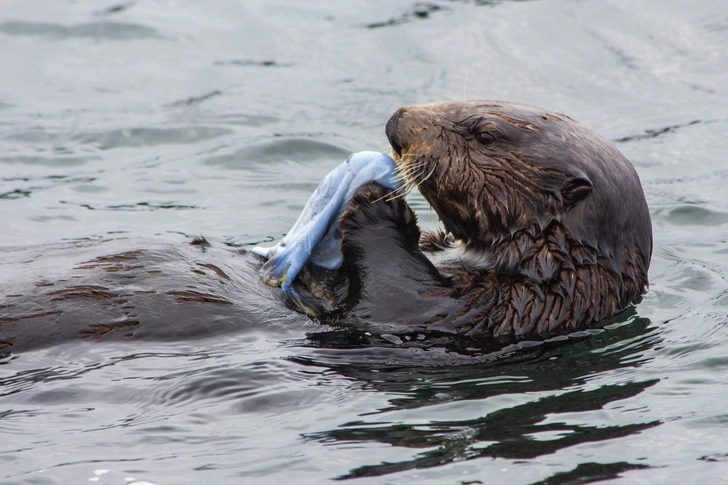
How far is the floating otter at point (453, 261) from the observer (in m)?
4.54

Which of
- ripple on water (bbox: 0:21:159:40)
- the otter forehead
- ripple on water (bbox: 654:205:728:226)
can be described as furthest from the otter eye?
ripple on water (bbox: 0:21:159:40)

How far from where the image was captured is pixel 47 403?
13.5 feet

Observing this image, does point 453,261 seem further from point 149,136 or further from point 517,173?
point 149,136

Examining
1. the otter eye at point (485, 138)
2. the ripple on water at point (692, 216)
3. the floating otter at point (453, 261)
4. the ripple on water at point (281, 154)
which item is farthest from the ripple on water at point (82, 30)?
the otter eye at point (485, 138)

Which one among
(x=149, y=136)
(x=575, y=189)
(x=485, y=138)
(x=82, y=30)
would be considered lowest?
(x=149, y=136)

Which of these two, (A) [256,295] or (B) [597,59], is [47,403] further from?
(B) [597,59]

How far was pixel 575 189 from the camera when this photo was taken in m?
4.59

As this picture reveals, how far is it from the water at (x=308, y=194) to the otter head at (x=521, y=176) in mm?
573

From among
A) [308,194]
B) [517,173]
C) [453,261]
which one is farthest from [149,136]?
[517,173]

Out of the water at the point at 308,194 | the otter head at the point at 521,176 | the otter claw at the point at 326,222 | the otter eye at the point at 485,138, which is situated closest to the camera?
the water at the point at 308,194

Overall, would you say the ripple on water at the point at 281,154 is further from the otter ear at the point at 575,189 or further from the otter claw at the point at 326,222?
the otter ear at the point at 575,189

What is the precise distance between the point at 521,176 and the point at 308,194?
3.38 metres

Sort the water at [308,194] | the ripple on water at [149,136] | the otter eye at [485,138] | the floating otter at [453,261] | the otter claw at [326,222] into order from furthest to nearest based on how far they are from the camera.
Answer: the ripple on water at [149,136] < the otter claw at [326,222] < the otter eye at [485,138] < the floating otter at [453,261] < the water at [308,194]

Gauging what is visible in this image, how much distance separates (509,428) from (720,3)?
9611 mm
